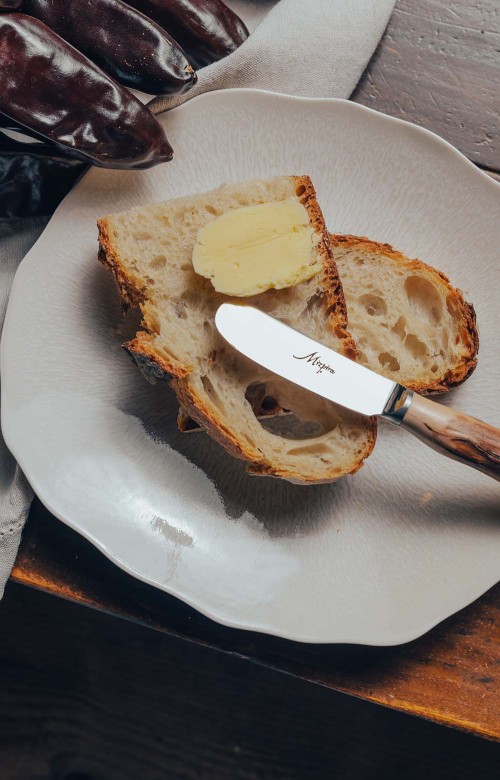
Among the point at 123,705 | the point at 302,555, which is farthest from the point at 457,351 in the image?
the point at 123,705

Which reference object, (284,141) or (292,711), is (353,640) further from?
(284,141)

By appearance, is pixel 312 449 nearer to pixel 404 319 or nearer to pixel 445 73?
pixel 404 319

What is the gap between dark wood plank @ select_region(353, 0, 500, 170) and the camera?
272cm

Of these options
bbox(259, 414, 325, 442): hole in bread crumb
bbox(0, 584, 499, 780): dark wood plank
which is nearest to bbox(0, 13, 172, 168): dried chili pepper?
bbox(259, 414, 325, 442): hole in bread crumb

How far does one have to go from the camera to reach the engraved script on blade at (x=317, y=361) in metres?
2.13

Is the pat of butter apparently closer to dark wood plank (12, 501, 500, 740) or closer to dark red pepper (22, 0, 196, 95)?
dark red pepper (22, 0, 196, 95)

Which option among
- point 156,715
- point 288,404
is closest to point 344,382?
point 288,404

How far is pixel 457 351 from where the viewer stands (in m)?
2.33

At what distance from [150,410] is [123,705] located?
5.46ft

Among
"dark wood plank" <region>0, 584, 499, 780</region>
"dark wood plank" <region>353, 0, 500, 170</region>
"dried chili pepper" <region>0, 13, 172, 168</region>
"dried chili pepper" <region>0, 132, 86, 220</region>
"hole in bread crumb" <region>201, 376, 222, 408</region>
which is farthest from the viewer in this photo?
"dark wood plank" <region>0, 584, 499, 780</region>

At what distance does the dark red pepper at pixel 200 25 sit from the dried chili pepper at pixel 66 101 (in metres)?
0.38

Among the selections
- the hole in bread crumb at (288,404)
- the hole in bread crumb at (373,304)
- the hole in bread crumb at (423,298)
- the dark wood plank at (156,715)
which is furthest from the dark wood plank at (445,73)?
the dark wood plank at (156,715)

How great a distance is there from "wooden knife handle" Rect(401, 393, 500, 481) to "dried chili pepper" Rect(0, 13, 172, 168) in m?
1.16

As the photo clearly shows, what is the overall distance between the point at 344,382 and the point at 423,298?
477mm
